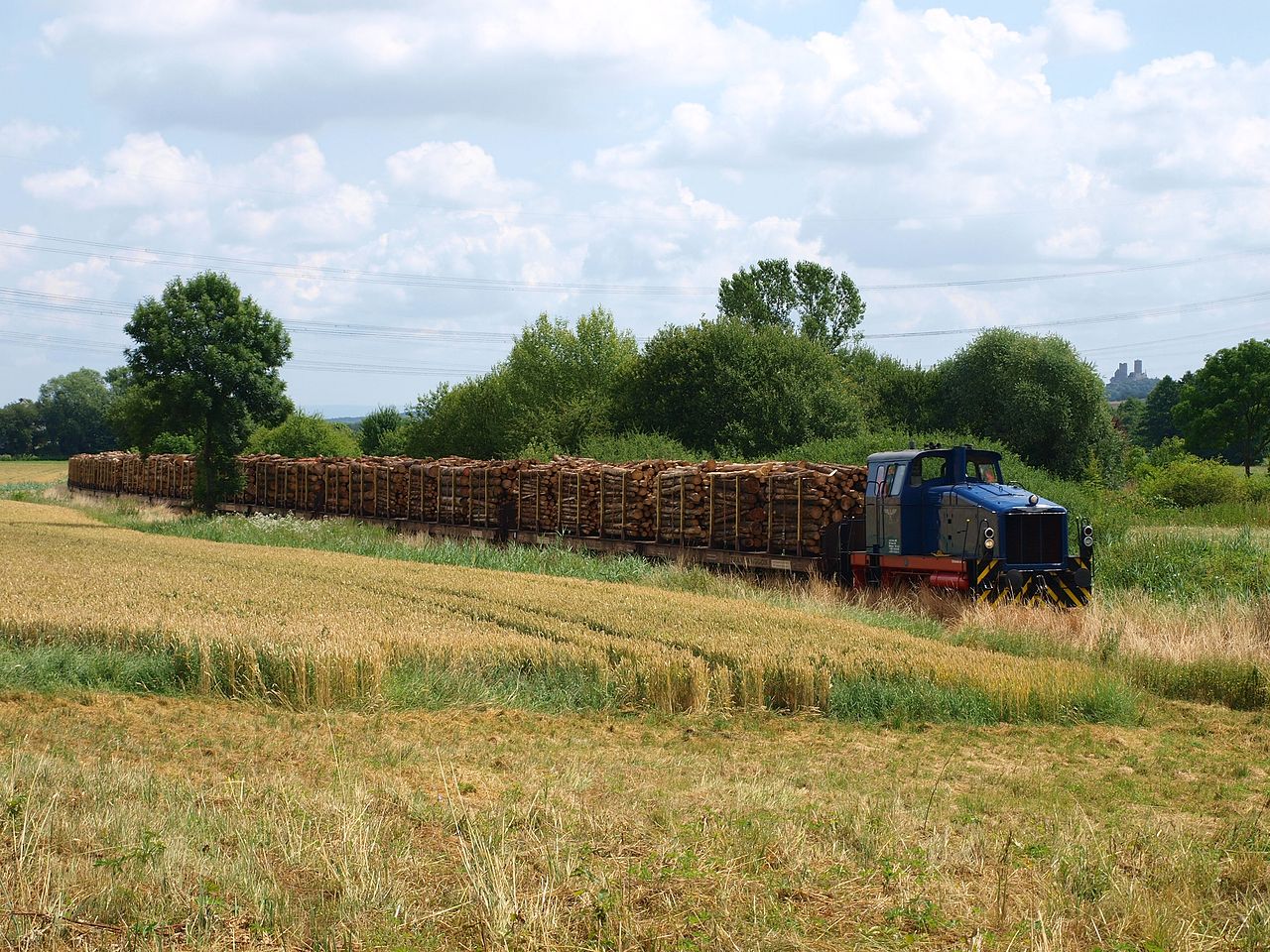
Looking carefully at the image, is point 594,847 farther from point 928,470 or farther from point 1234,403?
point 1234,403

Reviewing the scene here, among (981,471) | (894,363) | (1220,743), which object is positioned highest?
(894,363)

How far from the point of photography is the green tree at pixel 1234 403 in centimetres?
8475

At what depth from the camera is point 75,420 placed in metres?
144

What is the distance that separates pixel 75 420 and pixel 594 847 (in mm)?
152974

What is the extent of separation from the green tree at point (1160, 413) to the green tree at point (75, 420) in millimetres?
117854

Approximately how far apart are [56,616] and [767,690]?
8686mm

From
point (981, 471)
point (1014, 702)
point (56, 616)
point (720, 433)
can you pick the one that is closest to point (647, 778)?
point (1014, 702)

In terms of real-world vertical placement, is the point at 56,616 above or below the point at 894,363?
below

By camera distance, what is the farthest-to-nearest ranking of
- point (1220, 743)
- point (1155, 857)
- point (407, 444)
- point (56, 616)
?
point (407, 444)
point (56, 616)
point (1220, 743)
point (1155, 857)

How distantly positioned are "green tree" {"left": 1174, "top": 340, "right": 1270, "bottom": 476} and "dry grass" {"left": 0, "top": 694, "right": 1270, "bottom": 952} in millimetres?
84240

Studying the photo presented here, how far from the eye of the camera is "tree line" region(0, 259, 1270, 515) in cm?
4797

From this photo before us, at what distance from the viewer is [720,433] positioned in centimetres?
4791

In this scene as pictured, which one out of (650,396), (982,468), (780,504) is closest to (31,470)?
(650,396)

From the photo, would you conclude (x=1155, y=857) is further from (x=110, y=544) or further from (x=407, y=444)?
(x=407, y=444)
